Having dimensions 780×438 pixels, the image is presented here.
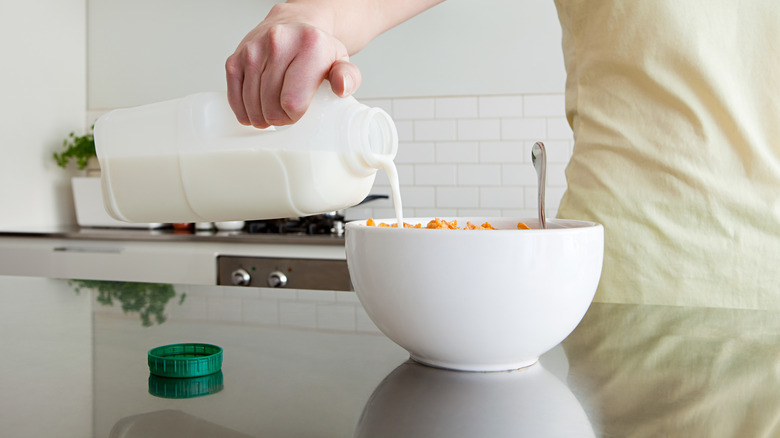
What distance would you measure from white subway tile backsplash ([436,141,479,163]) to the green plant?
4.64 feet

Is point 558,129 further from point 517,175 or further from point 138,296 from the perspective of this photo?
point 138,296

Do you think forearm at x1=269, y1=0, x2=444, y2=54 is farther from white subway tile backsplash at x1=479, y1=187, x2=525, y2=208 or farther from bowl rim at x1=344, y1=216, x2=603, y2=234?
white subway tile backsplash at x1=479, y1=187, x2=525, y2=208

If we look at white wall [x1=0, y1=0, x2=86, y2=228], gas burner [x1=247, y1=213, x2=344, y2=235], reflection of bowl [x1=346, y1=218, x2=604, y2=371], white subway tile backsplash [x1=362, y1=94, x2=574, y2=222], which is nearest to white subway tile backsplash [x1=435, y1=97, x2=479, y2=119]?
white subway tile backsplash [x1=362, y1=94, x2=574, y2=222]

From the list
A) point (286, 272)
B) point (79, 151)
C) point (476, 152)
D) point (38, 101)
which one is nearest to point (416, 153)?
point (476, 152)

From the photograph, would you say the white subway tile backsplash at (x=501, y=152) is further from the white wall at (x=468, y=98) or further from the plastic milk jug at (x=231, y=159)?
the plastic milk jug at (x=231, y=159)

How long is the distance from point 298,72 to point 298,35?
0.03 meters

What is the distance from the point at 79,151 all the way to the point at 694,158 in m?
2.58

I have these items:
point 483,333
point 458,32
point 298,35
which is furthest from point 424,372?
point 458,32

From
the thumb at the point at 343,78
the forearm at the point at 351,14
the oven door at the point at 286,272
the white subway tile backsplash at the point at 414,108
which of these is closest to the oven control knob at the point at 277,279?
the oven door at the point at 286,272

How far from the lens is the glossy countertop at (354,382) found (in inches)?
14.6

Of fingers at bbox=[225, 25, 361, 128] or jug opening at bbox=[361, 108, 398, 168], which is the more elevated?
fingers at bbox=[225, 25, 361, 128]

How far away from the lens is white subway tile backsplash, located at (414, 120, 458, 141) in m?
2.63

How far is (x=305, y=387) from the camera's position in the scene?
449mm

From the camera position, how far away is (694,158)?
877 millimetres
